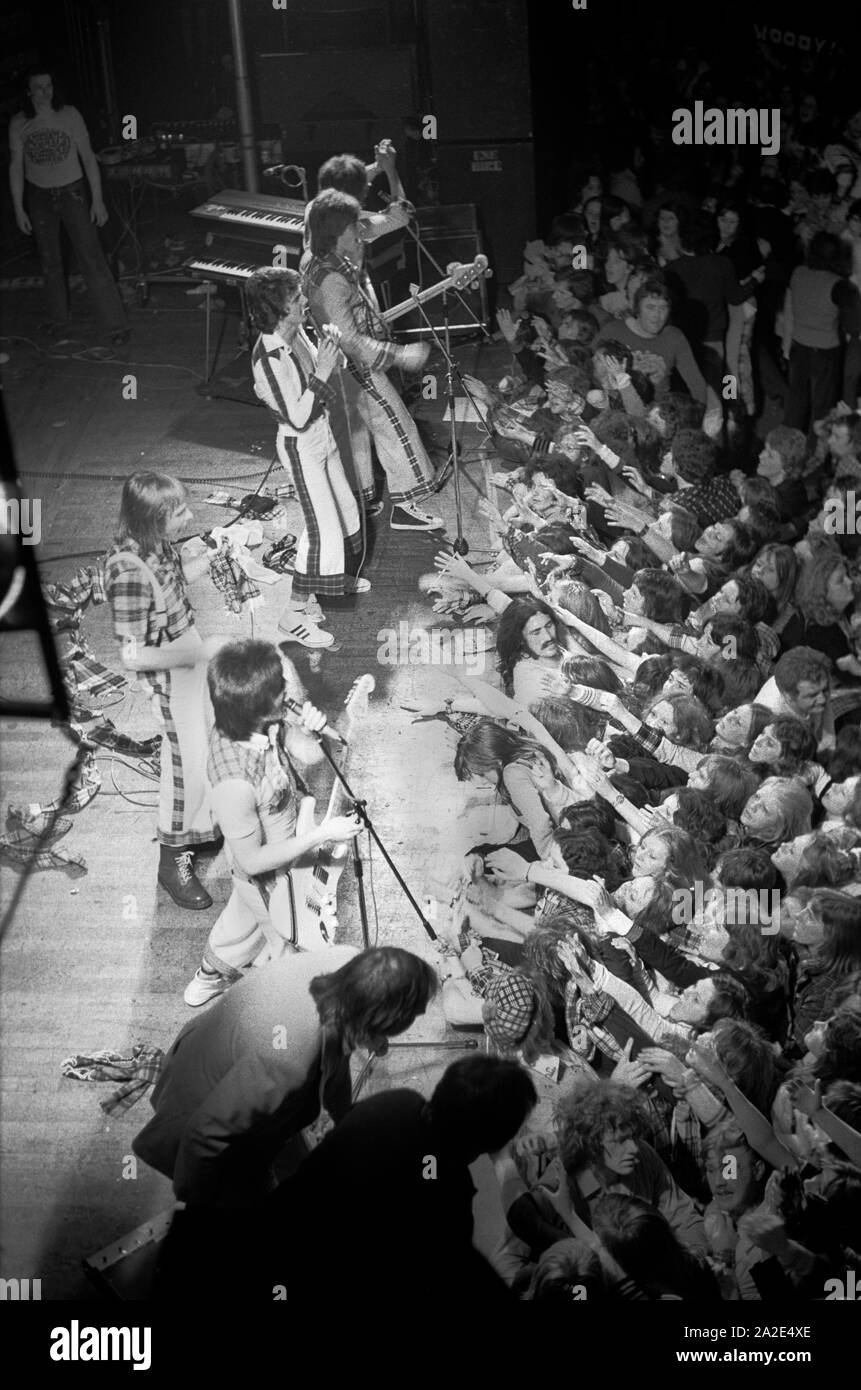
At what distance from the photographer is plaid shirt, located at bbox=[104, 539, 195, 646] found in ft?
14.5

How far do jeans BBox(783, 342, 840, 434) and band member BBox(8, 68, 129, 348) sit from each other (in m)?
3.49

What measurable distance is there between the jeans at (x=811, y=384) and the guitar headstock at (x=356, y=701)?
2.34 metres

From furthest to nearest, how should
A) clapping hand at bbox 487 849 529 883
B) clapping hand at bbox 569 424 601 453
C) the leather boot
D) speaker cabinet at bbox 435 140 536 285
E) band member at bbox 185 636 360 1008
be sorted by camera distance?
speaker cabinet at bbox 435 140 536 285
clapping hand at bbox 569 424 601 453
the leather boot
clapping hand at bbox 487 849 529 883
band member at bbox 185 636 360 1008

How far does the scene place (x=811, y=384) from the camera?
21.6 ft

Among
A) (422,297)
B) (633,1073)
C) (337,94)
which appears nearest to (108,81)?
(337,94)

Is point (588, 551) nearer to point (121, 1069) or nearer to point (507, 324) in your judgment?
point (507, 324)

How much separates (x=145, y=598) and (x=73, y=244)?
4202 mm

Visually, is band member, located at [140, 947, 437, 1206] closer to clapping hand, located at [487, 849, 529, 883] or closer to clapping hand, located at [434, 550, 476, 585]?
clapping hand, located at [487, 849, 529, 883]

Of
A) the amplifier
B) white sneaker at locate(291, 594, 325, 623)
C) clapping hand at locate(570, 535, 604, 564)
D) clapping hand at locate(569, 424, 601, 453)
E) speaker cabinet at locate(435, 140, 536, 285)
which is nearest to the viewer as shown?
clapping hand at locate(570, 535, 604, 564)

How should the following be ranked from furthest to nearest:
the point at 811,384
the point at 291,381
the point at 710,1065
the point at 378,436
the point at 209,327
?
the point at 209,327, the point at 811,384, the point at 378,436, the point at 291,381, the point at 710,1065

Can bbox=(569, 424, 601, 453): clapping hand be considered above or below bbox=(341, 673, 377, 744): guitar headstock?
above

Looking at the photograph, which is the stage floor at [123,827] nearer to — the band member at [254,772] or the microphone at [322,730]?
the microphone at [322,730]

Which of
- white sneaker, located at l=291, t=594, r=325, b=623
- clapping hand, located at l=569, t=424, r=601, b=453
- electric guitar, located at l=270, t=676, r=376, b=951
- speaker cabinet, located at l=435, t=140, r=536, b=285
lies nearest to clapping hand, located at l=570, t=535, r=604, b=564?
clapping hand, located at l=569, t=424, r=601, b=453

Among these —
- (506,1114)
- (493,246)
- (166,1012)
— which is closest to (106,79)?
(493,246)
